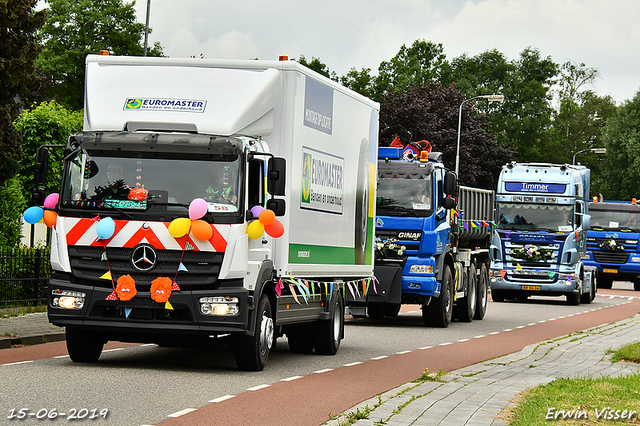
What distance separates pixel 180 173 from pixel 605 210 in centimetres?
3410

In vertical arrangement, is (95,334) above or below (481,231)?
below

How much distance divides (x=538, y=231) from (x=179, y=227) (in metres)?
21.1

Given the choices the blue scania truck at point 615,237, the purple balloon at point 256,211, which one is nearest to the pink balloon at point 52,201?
the purple balloon at point 256,211

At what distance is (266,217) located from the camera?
1136 cm

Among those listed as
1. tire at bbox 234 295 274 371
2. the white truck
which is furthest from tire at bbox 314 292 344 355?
tire at bbox 234 295 274 371

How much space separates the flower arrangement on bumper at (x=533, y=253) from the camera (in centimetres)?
3069

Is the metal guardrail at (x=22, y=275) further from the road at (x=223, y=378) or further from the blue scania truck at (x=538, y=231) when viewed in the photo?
the blue scania truck at (x=538, y=231)

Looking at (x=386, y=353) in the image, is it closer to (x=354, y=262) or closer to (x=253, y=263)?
(x=354, y=262)

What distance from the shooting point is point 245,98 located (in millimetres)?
11773

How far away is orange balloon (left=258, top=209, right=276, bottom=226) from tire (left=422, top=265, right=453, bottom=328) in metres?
9.65

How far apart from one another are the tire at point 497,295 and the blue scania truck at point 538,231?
154cm

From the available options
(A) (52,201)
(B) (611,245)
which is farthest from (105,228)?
(B) (611,245)

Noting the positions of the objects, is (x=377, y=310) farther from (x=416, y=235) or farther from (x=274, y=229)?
(x=274, y=229)

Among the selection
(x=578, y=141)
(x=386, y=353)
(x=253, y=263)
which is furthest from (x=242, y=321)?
(x=578, y=141)
